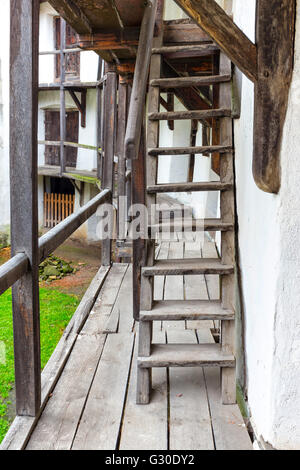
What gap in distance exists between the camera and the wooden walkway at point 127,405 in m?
2.41

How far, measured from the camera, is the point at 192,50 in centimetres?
387

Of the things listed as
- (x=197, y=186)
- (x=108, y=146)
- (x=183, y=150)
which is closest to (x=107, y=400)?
(x=197, y=186)

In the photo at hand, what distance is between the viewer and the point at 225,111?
3232mm

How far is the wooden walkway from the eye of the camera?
2406 millimetres

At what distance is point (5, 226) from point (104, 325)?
11149 millimetres

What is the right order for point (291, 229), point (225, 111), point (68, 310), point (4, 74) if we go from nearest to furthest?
point (291, 229) → point (225, 111) → point (68, 310) → point (4, 74)

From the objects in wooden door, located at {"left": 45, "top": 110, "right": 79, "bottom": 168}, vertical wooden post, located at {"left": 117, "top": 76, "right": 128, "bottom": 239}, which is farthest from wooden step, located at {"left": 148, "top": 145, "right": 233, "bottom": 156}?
wooden door, located at {"left": 45, "top": 110, "right": 79, "bottom": 168}

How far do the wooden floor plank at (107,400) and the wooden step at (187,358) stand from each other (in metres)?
0.29

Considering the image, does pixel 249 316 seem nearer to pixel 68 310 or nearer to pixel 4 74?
pixel 68 310

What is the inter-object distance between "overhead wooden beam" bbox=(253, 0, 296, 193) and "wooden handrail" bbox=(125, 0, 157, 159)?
615 mm

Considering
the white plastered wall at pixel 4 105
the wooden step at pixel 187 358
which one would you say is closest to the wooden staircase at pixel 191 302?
the wooden step at pixel 187 358

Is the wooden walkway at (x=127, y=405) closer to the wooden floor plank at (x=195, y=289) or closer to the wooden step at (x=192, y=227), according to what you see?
the wooden floor plank at (x=195, y=289)
